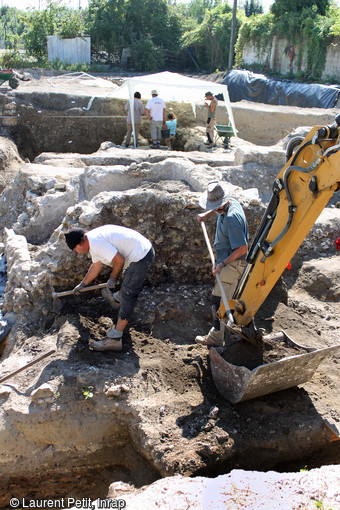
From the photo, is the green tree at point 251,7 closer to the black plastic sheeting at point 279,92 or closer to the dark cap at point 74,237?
the black plastic sheeting at point 279,92

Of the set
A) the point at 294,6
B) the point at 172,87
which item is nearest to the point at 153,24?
the point at 294,6

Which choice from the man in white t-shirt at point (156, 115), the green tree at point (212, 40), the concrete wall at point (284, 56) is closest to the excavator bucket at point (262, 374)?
the man in white t-shirt at point (156, 115)

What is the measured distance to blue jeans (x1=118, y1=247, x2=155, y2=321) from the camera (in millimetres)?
4547

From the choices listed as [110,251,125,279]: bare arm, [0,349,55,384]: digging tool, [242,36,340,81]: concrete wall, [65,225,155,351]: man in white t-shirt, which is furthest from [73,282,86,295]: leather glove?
[242,36,340,81]: concrete wall

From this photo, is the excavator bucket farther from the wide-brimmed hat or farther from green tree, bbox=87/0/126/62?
green tree, bbox=87/0/126/62

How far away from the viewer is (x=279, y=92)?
1906 cm

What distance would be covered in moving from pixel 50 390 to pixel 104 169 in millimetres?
4019

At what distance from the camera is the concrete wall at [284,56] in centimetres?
2069

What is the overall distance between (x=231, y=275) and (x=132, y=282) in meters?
1.06

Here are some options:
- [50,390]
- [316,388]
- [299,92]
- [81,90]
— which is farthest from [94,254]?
[299,92]

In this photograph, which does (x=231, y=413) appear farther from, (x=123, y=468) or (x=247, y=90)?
(x=247, y=90)

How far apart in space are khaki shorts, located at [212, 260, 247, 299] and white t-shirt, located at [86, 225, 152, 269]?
0.86 meters

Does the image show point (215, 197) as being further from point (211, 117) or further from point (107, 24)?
point (107, 24)

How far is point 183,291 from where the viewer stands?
576cm
